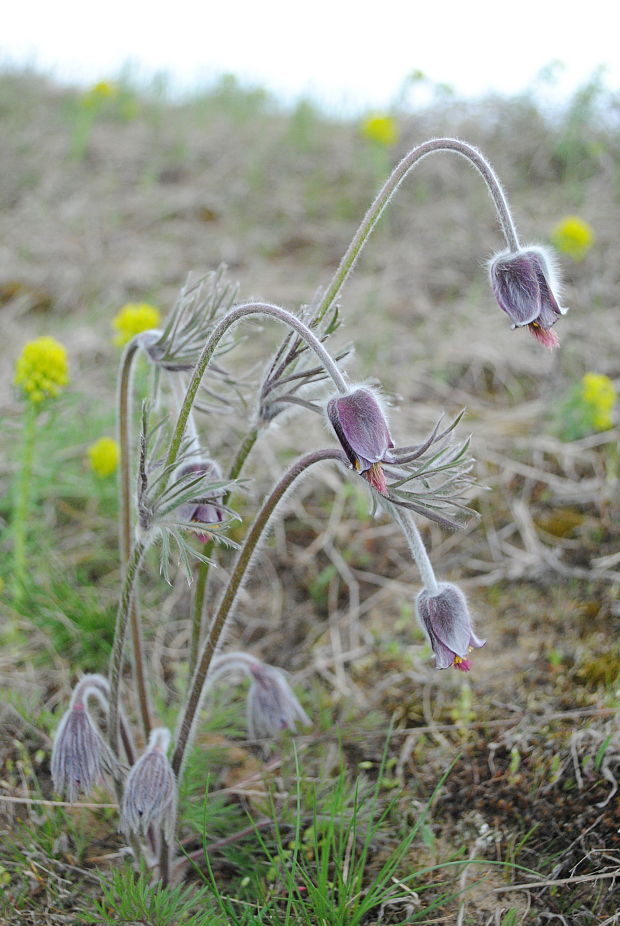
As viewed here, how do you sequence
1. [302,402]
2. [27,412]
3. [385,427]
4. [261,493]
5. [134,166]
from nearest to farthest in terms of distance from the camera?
[385,427] < [302,402] < [27,412] < [261,493] < [134,166]

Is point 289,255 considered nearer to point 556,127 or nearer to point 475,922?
point 556,127

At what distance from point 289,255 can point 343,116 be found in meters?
2.24

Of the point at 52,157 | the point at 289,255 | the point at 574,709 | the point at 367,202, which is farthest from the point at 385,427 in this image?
the point at 52,157

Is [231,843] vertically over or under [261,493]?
under

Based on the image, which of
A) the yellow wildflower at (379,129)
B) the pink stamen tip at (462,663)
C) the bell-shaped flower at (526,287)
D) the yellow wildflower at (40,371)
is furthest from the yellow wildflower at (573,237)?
the pink stamen tip at (462,663)

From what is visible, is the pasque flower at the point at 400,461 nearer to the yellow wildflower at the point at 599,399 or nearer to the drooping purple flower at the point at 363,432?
the drooping purple flower at the point at 363,432

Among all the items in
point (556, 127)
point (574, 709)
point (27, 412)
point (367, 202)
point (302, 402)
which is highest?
point (556, 127)

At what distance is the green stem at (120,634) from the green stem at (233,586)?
14 cm

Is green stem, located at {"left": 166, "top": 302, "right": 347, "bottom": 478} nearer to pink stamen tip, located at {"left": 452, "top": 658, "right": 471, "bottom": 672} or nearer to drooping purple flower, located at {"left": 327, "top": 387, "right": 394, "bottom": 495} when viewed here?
drooping purple flower, located at {"left": 327, "top": 387, "right": 394, "bottom": 495}

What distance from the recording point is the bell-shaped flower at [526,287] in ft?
4.77

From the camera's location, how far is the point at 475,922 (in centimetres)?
154

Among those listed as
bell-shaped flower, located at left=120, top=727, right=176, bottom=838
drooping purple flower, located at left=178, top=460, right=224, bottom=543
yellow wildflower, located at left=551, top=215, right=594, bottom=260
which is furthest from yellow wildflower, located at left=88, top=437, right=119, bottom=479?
yellow wildflower, located at left=551, top=215, right=594, bottom=260

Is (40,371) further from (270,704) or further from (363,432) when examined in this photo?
(363,432)

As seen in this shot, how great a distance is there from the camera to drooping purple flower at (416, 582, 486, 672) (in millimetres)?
1432
